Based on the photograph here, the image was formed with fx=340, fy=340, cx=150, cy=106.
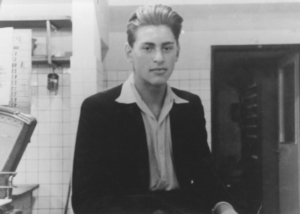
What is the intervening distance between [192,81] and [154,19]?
265mm

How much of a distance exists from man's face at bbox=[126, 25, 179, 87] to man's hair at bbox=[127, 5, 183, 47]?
2 cm

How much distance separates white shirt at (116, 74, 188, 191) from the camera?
1.26 m

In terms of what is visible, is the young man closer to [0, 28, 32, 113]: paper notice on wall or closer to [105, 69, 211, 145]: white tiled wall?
[105, 69, 211, 145]: white tiled wall

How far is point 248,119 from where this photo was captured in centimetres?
126

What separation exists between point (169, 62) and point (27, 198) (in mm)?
832

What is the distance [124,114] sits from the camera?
1.26 metres

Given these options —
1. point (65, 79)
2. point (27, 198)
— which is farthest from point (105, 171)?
point (65, 79)

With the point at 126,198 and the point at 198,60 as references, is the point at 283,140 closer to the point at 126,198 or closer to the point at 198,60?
the point at 198,60

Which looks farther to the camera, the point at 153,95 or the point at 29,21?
the point at 29,21

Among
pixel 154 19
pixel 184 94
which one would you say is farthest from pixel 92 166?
pixel 154 19

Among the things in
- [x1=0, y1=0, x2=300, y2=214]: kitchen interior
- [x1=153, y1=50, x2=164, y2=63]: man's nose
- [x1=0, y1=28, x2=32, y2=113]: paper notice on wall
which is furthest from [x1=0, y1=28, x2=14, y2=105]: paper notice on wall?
[x1=153, y1=50, x2=164, y2=63]: man's nose

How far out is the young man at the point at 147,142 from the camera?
1.23m

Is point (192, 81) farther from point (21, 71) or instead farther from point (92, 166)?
point (21, 71)

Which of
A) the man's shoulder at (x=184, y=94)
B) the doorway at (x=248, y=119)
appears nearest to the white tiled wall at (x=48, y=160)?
the man's shoulder at (x=184, y=94)
